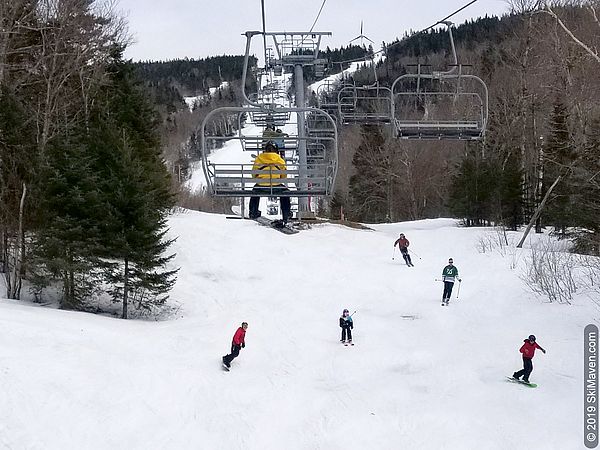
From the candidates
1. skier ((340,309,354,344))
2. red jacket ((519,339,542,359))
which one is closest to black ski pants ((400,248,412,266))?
skier ((340,309,354,344))

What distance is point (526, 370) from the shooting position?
10055 millimetres

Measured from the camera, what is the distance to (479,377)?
10688 millimetres

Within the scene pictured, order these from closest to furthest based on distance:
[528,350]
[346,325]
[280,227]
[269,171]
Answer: [528,350], [269,171], [346,325], [280,227]

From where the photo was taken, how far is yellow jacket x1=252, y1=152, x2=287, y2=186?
Result: 474 inches

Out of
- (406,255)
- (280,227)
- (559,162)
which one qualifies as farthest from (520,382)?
(559,162)

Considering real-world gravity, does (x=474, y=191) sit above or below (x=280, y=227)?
above

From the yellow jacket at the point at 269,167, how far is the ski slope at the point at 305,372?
4071 millimetres

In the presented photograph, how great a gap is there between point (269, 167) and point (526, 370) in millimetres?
6676

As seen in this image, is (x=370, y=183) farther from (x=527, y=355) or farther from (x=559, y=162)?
(x=527, y=355)

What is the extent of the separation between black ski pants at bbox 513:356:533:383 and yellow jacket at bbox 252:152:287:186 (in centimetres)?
621

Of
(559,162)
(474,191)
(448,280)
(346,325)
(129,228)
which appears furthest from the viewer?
(474,191)

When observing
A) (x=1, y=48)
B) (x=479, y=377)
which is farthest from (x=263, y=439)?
(x=1, y=48)

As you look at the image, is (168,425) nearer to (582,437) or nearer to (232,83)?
(582,437)

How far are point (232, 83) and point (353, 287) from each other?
131307 mm
